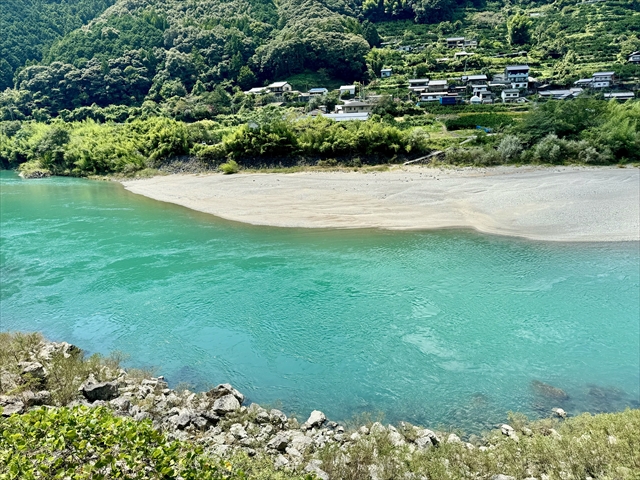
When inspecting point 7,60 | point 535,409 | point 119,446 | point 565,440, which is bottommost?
point 535,409

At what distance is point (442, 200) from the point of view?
28.1 metres

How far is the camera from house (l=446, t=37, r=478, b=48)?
291ft

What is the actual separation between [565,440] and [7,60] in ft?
398

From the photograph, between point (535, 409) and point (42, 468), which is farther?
point (535, 409)

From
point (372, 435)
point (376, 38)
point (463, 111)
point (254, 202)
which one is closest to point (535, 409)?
point (372, 435)

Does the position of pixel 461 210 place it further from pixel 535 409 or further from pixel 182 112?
pixel 182 112

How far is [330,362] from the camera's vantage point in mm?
12977

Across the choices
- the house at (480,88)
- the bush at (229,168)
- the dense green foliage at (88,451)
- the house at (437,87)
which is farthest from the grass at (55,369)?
the house at (437,87)

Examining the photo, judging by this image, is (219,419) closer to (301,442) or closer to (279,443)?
(279,443)

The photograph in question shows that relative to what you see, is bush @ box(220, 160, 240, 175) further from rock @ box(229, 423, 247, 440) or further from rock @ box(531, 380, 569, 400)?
rock @ box(531, 380, 569, 400)

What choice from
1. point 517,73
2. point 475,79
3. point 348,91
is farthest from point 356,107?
point 517,73

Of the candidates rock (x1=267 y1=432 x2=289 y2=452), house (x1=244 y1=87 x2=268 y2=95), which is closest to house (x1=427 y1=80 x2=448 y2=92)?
house (x1=244 y1=87 x2=268 y2=95)

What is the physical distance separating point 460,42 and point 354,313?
90.4 m

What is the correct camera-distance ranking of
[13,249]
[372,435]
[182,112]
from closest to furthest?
1. [372,435]
2. [13,249]
3. [182,112]
